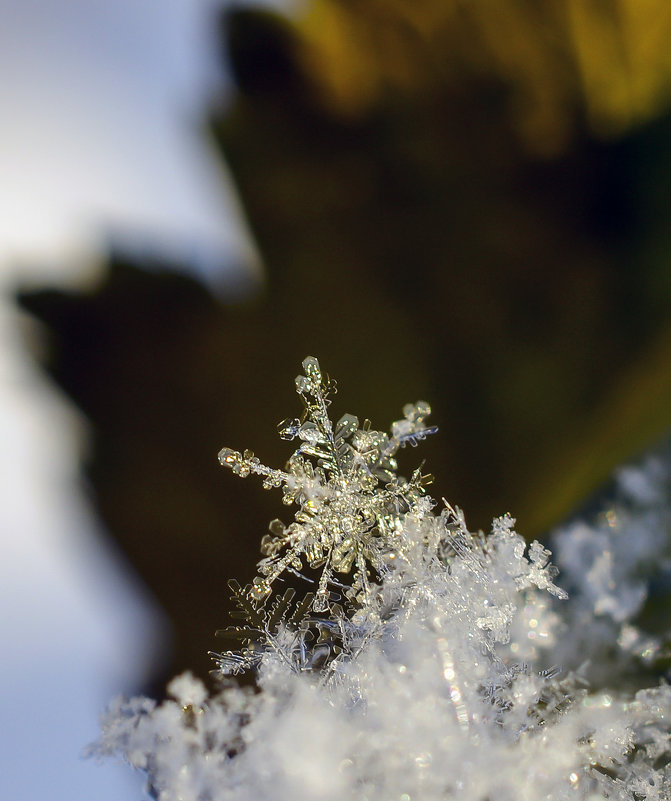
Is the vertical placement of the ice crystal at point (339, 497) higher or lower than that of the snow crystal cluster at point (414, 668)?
higher

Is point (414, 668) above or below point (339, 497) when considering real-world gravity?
below

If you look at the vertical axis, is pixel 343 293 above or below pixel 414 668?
above

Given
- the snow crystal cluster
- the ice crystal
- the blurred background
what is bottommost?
the snow crystal cluster

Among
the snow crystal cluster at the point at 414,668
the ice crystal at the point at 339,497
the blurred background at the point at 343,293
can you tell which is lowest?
the snow crystal cluster at the point at 414,668

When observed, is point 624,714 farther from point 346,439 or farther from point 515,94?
point 515,94

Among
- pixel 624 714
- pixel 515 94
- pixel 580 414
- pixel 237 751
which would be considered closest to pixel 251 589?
pixel 237 751

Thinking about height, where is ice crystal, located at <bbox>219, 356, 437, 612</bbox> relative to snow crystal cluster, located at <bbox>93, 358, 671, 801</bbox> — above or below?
above

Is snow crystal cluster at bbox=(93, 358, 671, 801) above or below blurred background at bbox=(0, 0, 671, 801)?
below

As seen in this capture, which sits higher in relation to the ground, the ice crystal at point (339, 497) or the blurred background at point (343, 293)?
the blurred background at point (343, 293)
